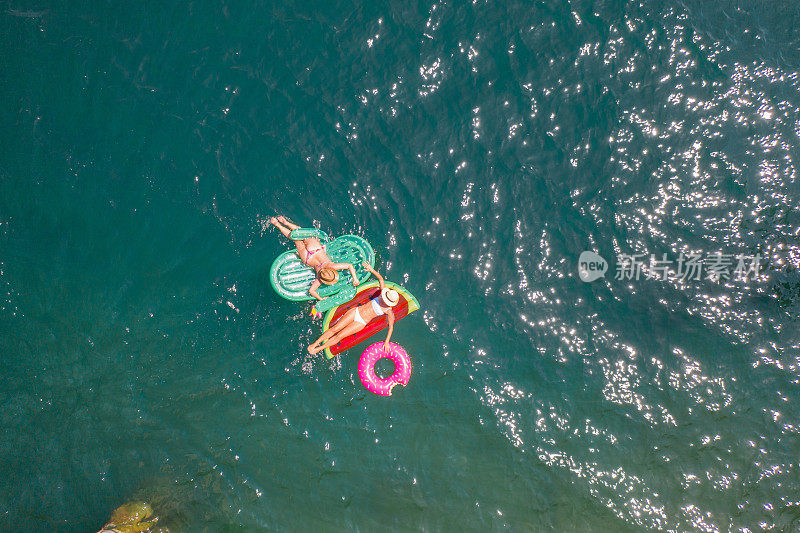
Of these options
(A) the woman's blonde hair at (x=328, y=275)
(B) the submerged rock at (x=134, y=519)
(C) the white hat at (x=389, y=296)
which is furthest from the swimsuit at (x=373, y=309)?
(B) the submerged rock at (x=134, y=519)

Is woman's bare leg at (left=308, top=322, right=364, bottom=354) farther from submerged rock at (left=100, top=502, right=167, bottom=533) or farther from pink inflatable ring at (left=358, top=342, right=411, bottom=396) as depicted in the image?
submerged rock at (left=100, top=502, right=167, bottom=533)

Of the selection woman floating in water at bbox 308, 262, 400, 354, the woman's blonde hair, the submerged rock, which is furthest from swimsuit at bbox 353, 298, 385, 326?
the submerged rock

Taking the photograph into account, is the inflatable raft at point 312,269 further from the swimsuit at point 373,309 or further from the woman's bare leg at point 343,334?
the woman's bare leg at point 343,334

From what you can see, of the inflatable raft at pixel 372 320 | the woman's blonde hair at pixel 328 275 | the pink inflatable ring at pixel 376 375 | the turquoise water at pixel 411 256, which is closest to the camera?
the woman's blonde hair at pixel 328 275

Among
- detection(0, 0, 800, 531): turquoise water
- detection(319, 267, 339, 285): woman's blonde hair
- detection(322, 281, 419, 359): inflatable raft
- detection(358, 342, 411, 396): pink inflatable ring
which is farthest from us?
detection(322, 281, 419, 359): inflatable raft

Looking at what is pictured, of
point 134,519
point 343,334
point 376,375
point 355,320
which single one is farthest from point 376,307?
point 134,519

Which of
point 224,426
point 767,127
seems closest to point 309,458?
point 224,426

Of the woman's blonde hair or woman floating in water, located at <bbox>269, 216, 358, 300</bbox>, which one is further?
woman floating in water, located at <bbox>269, 216, 358, 300</bbox>
